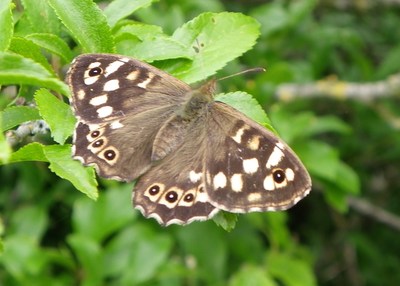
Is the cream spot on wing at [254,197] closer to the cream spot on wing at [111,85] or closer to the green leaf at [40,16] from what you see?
the cream spot on wing at [111,85]

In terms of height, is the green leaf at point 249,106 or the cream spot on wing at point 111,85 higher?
the cream spot on wing at point 111,85

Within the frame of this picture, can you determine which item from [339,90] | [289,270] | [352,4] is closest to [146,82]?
[289,270]

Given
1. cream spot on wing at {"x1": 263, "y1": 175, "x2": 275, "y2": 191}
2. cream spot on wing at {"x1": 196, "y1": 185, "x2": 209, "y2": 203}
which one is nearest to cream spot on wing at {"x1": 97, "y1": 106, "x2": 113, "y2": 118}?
cream spot on wing at {"x1": 196, "y1": 185, "x2": 209, "y2": 203}

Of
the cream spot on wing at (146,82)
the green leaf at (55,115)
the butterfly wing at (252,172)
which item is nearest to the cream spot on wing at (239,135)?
the butterfly wing at (252,172)

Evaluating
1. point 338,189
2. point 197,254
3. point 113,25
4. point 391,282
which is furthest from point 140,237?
point 391,282

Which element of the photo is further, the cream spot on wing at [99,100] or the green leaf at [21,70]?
the cream spot on wing at [99,100]

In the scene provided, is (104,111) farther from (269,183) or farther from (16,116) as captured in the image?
(269,183)

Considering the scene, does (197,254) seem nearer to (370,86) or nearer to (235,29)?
(370,86)
